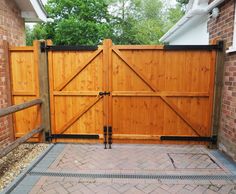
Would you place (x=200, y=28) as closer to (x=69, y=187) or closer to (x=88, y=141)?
(x=88, y=141)

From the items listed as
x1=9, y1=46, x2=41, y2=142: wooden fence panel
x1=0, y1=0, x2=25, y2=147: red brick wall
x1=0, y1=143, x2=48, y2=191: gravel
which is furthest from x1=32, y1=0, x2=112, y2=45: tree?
x1=0, y1=143, x2=48, y2=191: gravel

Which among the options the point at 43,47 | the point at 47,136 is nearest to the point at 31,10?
the point at 43,47

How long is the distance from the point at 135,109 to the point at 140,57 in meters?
1.06

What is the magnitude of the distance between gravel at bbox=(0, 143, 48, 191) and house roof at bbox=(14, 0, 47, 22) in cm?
298

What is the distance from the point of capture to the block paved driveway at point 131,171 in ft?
9.47

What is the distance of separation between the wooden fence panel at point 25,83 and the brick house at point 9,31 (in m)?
0.13

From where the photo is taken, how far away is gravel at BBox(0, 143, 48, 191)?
10.3ft

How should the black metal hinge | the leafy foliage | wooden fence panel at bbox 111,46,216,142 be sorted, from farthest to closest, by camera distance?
1. the leafy foliage
2. the black metal hinge
3. wooden fence panel at bbox 111,46,216,142

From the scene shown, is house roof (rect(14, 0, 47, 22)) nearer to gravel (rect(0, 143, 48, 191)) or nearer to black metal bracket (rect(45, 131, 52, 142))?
black metal bracket (rect(45, 131, 52, 142))

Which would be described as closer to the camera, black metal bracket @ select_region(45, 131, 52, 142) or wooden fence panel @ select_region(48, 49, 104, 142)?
wooden fence panel @ select_region(48, 49, 104, 142)

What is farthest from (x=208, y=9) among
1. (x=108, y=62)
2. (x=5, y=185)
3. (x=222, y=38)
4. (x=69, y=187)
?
(x=5, y=185)

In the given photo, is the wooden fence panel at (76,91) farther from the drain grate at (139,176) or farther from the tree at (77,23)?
the tree at (77,23)

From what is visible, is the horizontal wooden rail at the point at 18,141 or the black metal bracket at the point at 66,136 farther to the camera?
the black metal bracket at the point at 66,136

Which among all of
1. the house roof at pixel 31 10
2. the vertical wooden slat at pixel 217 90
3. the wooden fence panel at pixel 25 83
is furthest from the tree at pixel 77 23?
the vertical wooden slat at pixel 217 90
